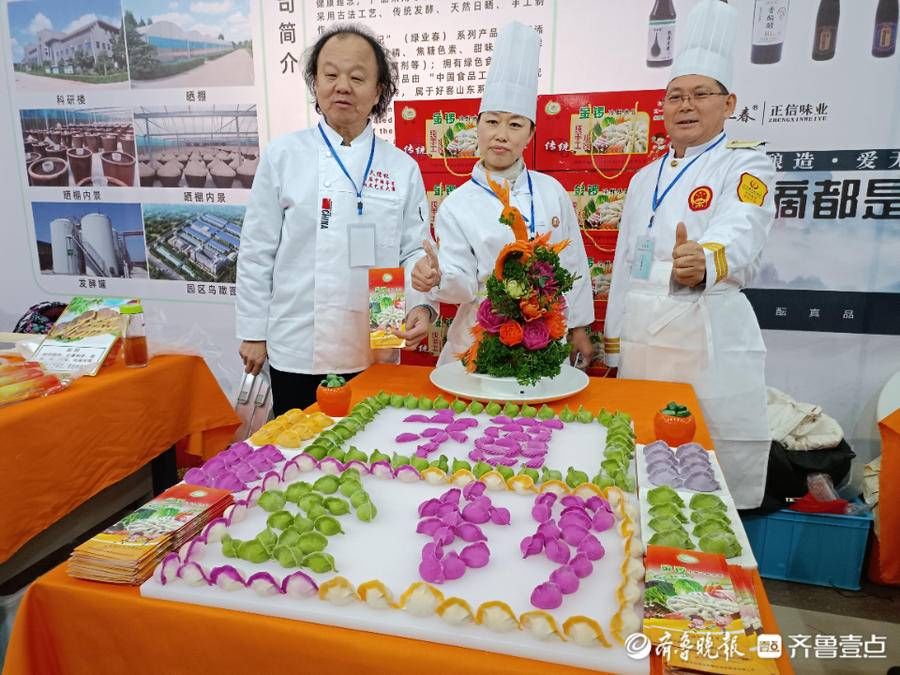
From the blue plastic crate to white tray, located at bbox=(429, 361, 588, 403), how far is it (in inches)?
53.6

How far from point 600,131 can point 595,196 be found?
258mm

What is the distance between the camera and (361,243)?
212 centimetres

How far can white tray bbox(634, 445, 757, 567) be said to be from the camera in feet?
3.10

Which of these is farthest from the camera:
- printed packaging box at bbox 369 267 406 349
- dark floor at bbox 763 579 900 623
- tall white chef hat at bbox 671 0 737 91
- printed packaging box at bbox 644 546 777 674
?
dark floor at bbox 763 579 900 623

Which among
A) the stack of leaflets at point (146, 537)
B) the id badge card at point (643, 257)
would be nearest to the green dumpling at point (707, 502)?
the stack of leaflets at point (146, 537)

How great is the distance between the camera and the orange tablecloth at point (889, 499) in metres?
2.29

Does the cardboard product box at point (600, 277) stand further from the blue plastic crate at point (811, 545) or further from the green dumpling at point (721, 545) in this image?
the green dumpling at point (721, 545)

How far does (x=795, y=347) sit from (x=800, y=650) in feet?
4.32

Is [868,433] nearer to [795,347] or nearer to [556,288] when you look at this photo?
[795,347]

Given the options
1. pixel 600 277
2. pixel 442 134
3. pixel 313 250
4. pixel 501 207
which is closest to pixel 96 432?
pixel 313 250

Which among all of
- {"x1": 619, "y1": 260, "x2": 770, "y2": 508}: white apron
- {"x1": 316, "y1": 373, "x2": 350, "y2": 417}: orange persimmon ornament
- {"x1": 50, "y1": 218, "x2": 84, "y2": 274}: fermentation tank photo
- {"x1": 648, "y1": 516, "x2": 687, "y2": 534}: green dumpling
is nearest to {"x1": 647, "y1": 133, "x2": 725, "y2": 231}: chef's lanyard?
{"x1": 619, "y1": 260, "x2": 770, "y2": 508}: white apron

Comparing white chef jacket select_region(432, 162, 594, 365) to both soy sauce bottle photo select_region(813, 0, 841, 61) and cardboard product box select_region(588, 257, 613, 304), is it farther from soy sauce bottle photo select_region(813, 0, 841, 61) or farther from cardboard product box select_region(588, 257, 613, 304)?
soy sauce bottle photo select_region(813, 0, 841, 61)

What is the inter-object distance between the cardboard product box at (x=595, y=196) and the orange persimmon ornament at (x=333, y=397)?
4.80 ft

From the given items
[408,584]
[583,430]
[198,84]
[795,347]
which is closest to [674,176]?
[583,430]
